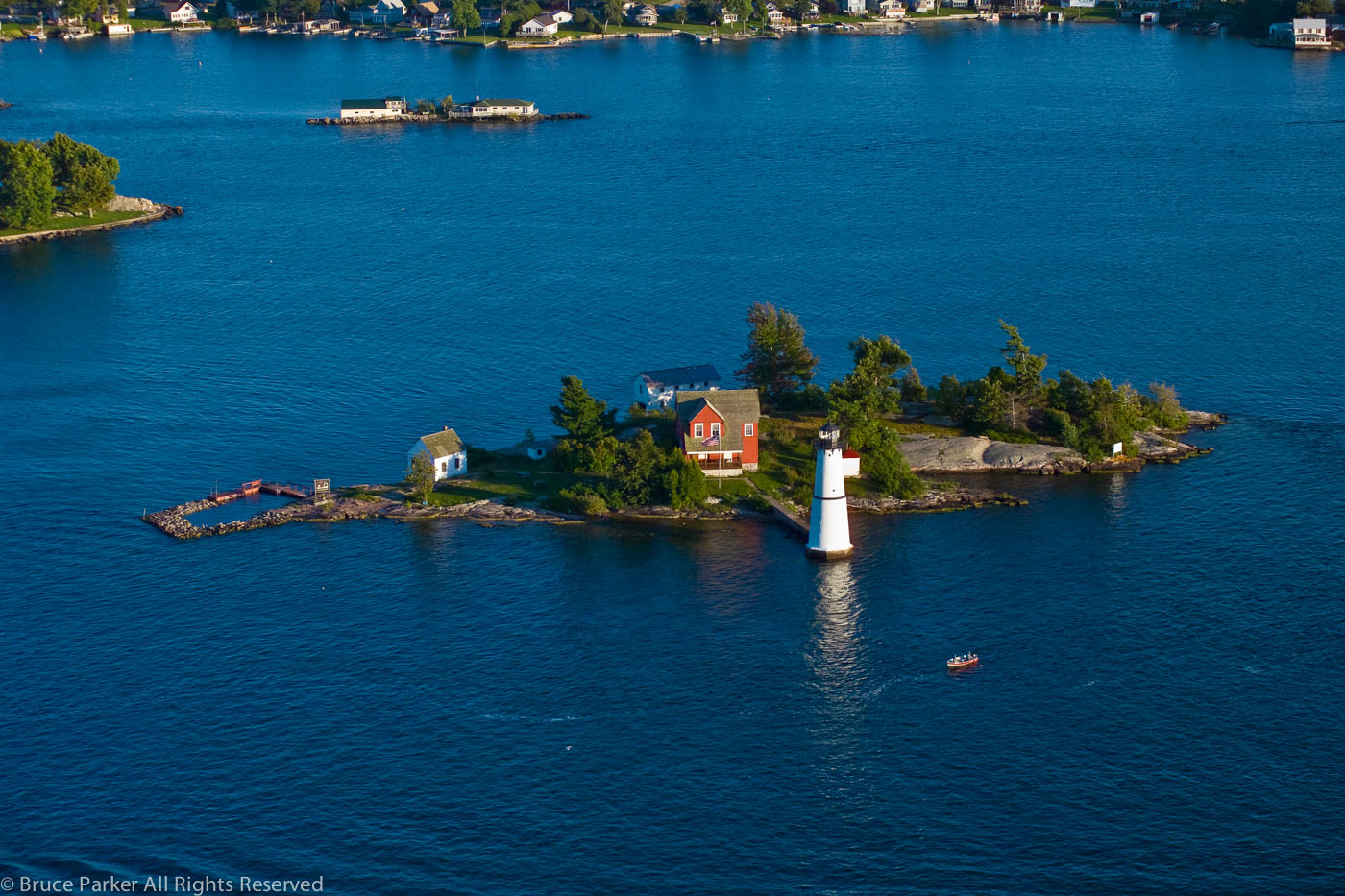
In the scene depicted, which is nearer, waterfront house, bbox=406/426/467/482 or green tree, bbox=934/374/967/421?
waterfront house, bbox=406/426/467/482

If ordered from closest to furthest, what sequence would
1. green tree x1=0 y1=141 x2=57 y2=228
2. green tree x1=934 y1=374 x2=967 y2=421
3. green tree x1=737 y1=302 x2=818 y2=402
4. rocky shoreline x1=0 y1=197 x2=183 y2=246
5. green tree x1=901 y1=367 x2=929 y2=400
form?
green tree x1=934 y1=374 x2=967 y2=421 → green tree x1=737 y1=302 x2=818 y2=402 → green tree x1=901 y1=367 x2=929 y2=400 → green tree x1=0 y1=141 x2=57 y2=228 → rocky shoreline x1=0 y1=197 x2=183 y2=246

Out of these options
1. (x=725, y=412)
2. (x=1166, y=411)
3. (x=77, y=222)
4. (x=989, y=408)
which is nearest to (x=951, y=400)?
(x=989, y=408)

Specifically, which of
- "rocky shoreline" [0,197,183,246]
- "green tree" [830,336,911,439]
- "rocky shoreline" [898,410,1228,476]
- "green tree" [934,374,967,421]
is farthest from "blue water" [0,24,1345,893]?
"rocky shoreline" [0,197,183,246]

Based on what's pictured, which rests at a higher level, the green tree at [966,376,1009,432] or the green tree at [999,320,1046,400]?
the green tree at [999,320,1046,400]

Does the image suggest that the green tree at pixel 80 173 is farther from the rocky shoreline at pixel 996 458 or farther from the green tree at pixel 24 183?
the rocky shoreline at pixel 996 458

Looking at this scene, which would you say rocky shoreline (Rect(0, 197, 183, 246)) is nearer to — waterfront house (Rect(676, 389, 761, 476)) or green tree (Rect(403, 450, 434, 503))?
green tree (Rect(403, 450, 434, 503))

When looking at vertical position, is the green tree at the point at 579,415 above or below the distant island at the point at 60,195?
below

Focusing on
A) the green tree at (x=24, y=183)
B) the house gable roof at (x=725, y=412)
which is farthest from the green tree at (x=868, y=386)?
the green tree at (x=24, y=183)
